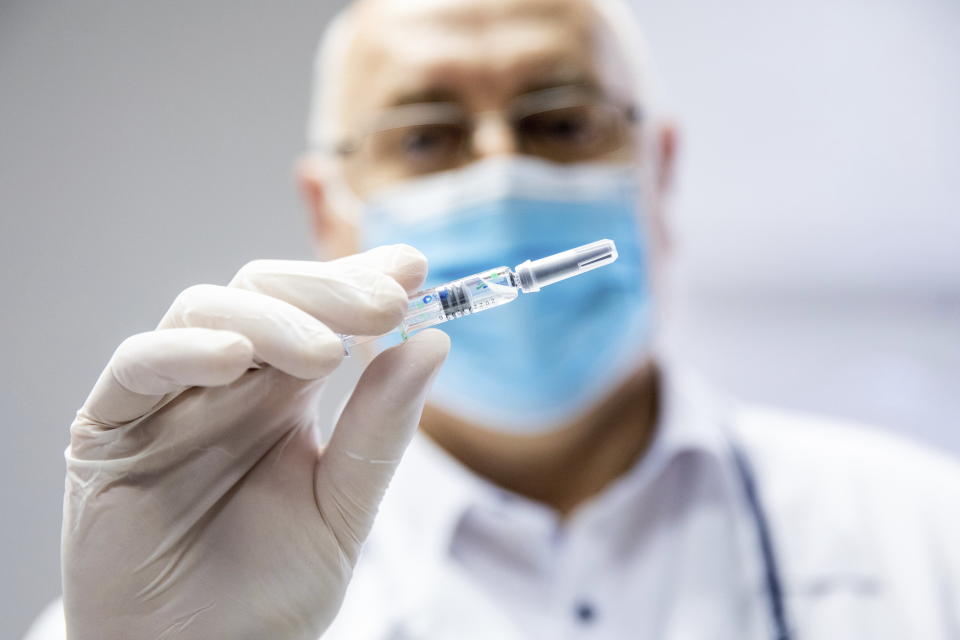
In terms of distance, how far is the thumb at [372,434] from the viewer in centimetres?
69

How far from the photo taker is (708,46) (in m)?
1.83

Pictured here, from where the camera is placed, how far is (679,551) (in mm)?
1283

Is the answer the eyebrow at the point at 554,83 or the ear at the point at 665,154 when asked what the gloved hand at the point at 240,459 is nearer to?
the eyebrow at the point at 554,83

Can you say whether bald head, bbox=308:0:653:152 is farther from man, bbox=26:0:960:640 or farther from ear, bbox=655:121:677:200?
ear, bbox=655:121:677:200

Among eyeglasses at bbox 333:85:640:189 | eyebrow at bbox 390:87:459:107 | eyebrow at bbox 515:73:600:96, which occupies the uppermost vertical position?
eyebrow at bbox 390:87:459:107

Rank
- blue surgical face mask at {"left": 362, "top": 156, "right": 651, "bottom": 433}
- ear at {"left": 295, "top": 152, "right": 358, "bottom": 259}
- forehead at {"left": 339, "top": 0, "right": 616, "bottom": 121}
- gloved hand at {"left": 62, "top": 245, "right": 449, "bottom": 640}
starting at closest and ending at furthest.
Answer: gloved hand at {"left": 62, "top": 245, "right": 449, "bottom": 640}
blue surgical face mask at {"left": 362, "top": 156, "right": 651, "bottom": 433}
forehead at {"left": 339, "top": 0, "right": 616, "bottom": 121}
ear at {"left": 295, "top": 152, "right": 358, "bottom": 259}

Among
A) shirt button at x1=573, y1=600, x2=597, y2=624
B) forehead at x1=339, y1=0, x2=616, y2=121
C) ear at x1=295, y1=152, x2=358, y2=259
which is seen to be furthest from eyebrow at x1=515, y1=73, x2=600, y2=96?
shirt button at x1=573, y1=600, x2=597, y2=624

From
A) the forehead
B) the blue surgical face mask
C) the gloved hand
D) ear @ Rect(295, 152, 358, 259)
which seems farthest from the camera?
ear @ Rect(295, 152, 358, 259)

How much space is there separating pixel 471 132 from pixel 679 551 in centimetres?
84

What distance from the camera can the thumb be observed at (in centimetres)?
69

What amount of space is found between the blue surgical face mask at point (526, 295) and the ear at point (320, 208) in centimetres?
18

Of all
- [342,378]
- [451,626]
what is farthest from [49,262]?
[451,626]

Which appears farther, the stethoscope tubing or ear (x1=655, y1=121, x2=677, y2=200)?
ear (x1=655, y1=121, x2=677, y2=200)

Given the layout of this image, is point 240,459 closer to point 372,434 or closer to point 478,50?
point 372,434
